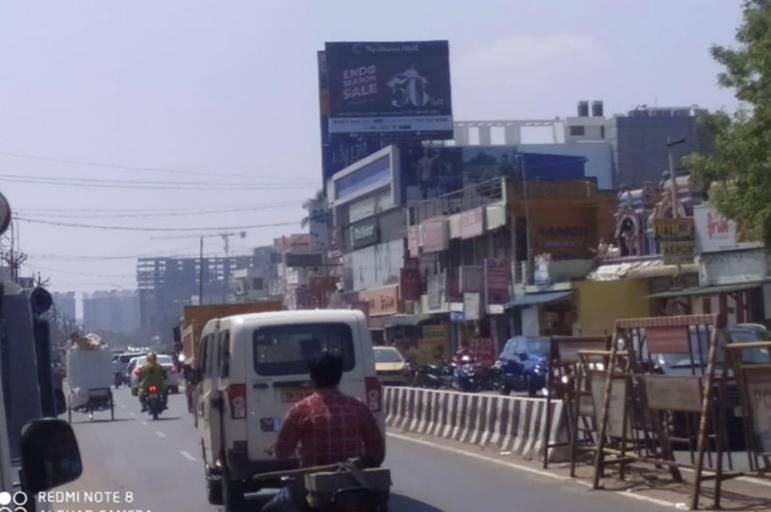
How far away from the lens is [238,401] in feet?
52.9

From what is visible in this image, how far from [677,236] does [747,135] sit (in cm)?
1550

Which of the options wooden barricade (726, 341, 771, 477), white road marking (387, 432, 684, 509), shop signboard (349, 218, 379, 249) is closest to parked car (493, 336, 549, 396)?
white road marking (387, 432, 684, 509)

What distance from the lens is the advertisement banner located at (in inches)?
3310

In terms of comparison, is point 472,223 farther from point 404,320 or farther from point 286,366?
point 286,366

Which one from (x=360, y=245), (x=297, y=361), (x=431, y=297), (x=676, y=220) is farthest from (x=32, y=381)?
(x=360, y=245)

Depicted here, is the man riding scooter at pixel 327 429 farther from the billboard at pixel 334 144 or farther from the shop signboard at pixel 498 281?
the billboard at pixel 334 144

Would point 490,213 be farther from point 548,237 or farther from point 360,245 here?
point 360,245

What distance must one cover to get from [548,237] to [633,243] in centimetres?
660

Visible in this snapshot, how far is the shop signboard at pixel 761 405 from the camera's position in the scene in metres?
14.9

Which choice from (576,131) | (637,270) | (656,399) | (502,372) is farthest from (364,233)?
(656,399)

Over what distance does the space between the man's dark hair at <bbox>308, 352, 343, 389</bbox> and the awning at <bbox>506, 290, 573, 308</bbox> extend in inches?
1702

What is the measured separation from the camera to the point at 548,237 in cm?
5859

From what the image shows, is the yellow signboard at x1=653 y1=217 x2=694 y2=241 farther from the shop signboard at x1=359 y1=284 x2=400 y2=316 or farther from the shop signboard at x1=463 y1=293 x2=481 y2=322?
the shop signboard at x1=359 y1=284 x2=400 y2=316

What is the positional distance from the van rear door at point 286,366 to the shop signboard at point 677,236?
28101 mm
